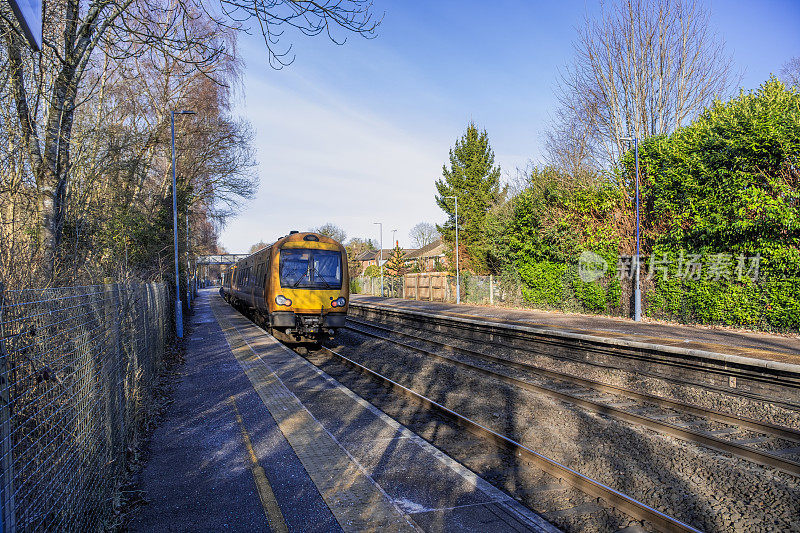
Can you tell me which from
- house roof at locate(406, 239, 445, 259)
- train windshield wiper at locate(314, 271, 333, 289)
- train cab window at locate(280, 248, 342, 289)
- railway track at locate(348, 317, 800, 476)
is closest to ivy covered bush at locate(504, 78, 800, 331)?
railway track at locate(348, 317, 800, 476)

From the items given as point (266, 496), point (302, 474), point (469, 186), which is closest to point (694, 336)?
point (302, 474)

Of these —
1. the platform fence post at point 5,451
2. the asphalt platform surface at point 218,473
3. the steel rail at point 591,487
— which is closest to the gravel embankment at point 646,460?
the steel rail at point 591,487

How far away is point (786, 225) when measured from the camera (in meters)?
13.1

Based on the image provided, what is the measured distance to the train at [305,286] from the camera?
13492 millimetres

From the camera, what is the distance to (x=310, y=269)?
14.0m

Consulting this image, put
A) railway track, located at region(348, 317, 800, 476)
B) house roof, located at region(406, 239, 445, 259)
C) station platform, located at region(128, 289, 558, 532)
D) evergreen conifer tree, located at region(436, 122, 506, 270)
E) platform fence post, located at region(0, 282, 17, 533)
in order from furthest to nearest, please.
Answer: house roof, located at region(406, 239, 445, 259)
evergreen conifer tree, located at region(436, 122, 506, 270)
railway track, located at region(348, 317, 800, 476)
station platform, located at region(128, 289, 558, 532)
platform fence post, located at region(0, 282, 17, 533)

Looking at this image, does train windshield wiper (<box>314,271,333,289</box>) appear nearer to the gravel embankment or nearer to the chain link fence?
the gravel embankment

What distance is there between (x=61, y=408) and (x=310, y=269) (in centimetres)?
1087

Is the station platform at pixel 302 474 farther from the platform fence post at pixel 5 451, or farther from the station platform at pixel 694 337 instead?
the station platform at pixel 694 337

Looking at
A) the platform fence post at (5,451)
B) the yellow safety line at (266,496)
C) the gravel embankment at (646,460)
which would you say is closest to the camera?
the platform fence post at (5,451)

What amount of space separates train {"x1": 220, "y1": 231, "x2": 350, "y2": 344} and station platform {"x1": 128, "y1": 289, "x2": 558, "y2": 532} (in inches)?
206

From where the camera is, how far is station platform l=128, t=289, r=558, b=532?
3992mm

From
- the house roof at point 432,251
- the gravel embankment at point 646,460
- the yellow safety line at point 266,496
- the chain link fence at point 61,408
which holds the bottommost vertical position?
the gravel embankment at point 646,460

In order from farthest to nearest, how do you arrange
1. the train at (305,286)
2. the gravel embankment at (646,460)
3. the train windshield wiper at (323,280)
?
the train windshield wiper at (323,280), the train at (305,286), the gravel embankment at (646,460)
